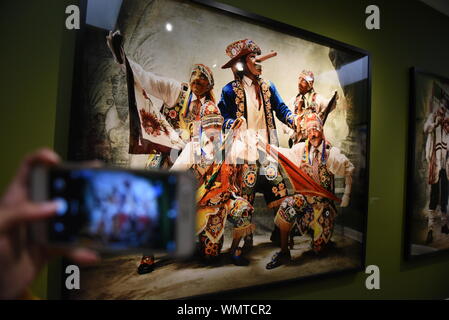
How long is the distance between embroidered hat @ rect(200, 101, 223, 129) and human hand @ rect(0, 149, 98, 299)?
1.97ft

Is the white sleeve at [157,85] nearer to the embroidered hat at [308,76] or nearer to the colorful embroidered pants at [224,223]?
the colorful embroidered pants at [224,223]

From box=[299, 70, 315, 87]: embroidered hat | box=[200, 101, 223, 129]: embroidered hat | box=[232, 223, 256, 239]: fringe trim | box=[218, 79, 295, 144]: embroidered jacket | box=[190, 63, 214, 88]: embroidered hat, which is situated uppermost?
box=[299, 70, 315, 87]: embroidered hat

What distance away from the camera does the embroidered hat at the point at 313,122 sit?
1.23m

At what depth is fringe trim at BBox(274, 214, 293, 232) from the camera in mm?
1140

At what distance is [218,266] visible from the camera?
1028 millimetres

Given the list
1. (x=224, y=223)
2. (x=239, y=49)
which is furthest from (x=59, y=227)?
(x=239, y=49)

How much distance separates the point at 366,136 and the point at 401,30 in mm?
753

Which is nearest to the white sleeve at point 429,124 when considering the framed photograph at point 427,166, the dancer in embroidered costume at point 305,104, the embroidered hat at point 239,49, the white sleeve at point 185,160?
the framed photograph at point 427,166

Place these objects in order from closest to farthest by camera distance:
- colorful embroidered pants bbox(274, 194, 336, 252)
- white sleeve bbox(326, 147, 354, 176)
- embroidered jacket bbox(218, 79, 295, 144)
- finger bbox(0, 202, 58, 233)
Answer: finger bbox(0, 202, 58, 233) < embroidered jacket bbox(218, 79, 295, 144) < colorful embroidered pants bbox(274, 194, 336, 252) < white sleeve bbox(326, 147, 354, 176)

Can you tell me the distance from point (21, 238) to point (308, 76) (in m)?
1.20

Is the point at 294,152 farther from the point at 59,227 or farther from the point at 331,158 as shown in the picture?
the point at 59,227

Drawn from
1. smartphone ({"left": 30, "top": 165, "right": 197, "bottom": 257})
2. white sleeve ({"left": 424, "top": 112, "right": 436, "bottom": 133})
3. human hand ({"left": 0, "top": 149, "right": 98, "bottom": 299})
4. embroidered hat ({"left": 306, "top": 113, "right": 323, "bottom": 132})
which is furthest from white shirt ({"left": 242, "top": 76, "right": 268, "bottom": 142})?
white sleeve ({"left": 424, "top": 112, "right": 436, "bottom": 133})

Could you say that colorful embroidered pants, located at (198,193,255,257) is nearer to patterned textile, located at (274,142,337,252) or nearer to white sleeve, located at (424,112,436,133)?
patterned textile, located at (274,142,337,252)

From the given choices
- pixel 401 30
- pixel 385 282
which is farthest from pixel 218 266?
pixel 401 30
